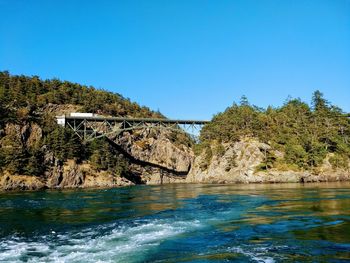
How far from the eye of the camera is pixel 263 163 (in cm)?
7556

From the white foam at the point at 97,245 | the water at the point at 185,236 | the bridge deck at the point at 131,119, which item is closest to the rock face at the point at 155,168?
the bridge deck at the point at 131,119

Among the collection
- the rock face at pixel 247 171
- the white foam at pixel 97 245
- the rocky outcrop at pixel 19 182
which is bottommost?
the white foam at pixel 97 245

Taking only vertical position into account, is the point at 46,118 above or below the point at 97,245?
above

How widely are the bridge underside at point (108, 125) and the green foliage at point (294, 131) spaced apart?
29.2ft

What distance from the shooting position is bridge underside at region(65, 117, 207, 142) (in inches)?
3669

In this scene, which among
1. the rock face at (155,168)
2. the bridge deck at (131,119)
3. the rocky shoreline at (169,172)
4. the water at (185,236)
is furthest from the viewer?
the bridge deck at (131,119)

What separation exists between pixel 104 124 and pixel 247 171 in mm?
45385

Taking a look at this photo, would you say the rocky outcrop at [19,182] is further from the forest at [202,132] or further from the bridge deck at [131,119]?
the bridge deck at [131,119]

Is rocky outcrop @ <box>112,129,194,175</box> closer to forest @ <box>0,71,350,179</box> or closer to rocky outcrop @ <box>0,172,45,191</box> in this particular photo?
forest @ <box>0,71,350,179</box>

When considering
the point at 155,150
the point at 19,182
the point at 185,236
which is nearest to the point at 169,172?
the point at 155,150

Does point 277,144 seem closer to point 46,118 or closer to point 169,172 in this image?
point 169,172

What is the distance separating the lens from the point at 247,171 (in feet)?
252

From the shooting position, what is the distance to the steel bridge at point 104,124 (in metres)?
92.4

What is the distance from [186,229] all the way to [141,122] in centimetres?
8429
